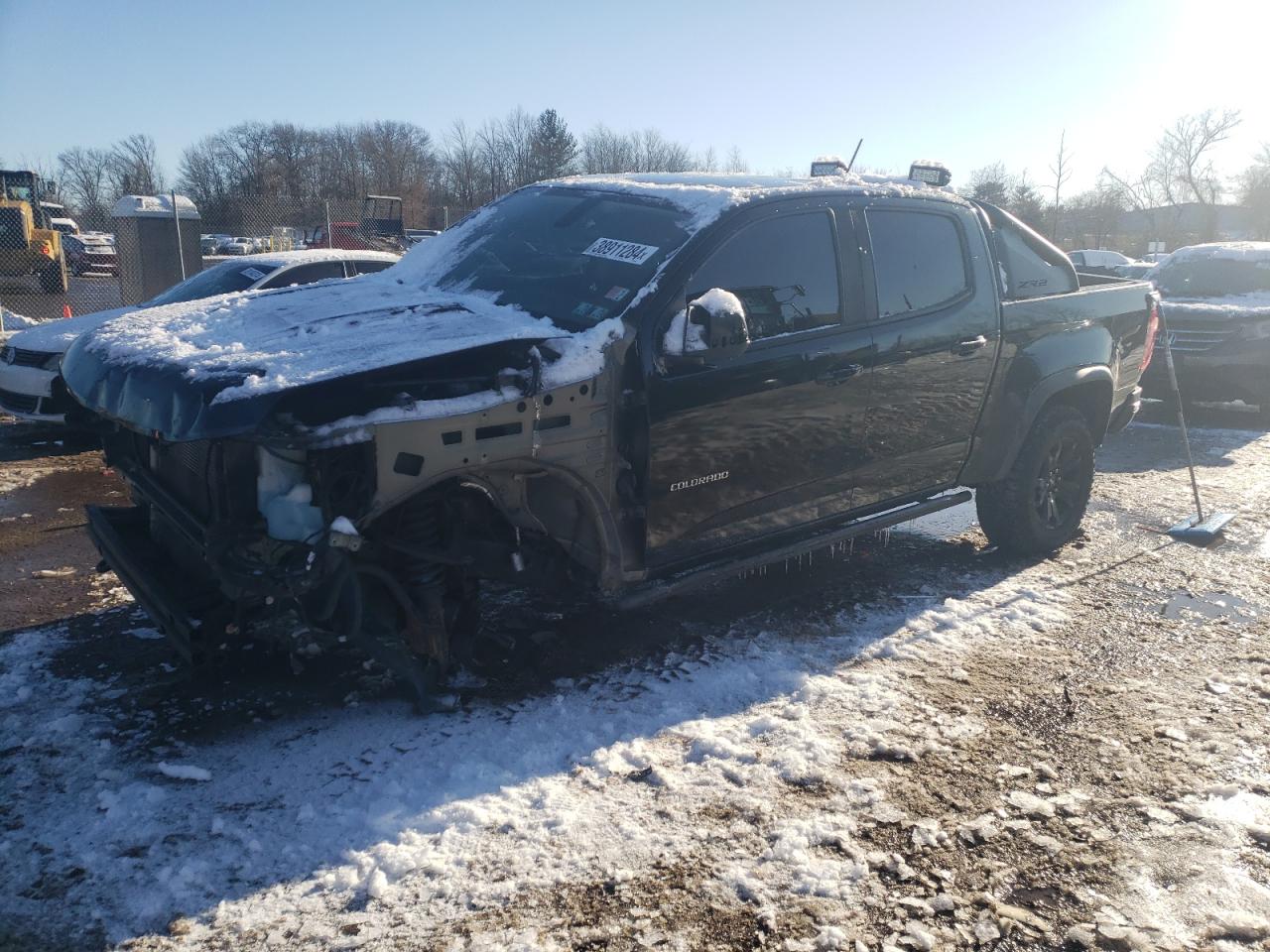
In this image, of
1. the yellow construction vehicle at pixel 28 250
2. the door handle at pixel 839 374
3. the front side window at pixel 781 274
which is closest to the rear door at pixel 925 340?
the door handle at pixel 839 374

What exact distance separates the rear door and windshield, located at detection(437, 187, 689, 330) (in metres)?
1.18

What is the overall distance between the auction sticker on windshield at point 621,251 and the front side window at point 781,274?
0.25m

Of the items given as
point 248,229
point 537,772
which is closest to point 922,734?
point 537,772

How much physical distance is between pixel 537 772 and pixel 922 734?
1518mm

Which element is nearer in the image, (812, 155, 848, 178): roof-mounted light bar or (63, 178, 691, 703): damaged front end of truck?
(63, 178, 691, 703): damaged front end of truck

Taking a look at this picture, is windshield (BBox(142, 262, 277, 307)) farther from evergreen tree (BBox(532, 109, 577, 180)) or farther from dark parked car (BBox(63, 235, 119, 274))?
evergreen tree (BBox(532, 109, 577, 180))

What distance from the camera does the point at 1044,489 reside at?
579 cm

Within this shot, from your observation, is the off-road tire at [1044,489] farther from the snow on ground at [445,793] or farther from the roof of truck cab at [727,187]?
the snow on ground at [445,793]

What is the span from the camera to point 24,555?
17.9 ft

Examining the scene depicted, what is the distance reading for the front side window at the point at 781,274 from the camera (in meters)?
3.99

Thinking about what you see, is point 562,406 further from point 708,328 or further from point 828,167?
point 828,167

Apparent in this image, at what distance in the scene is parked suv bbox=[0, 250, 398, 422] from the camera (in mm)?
8062

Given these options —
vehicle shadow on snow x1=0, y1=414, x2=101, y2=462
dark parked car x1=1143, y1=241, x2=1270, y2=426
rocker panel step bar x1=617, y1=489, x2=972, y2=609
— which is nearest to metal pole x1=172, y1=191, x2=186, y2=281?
vehicle shadow on snow x1=0, y1=414, x2=101, y2=462

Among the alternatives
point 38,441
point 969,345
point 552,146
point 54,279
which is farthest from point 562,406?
point 552,146
